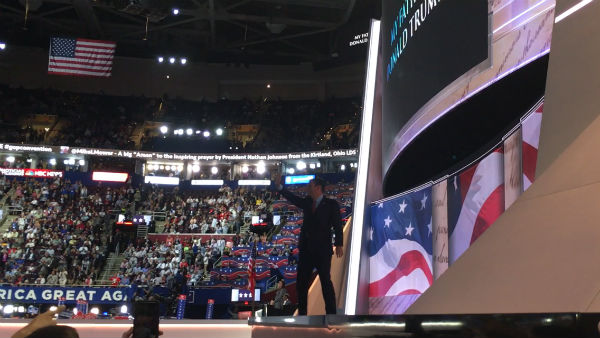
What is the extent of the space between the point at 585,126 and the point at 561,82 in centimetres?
27

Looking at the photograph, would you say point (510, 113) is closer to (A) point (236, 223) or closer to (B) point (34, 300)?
(B) point (34, 300)

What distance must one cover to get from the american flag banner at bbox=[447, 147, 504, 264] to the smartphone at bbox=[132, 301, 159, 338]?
2175 mm

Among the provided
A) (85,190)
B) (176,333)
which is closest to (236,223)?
(85,190)

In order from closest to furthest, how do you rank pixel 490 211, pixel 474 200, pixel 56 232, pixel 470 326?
pixel 470 326, pixel 490 211, pixel 474 200, pixel 56 232

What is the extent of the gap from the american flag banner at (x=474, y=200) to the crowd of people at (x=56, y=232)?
61.6 ft

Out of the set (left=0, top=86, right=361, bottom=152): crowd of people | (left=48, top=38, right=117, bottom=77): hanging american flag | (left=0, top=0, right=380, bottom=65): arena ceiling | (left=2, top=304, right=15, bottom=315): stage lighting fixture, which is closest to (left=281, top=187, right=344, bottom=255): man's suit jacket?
(left=2, top=304, right=15, bottom=315): stage lighting fixture

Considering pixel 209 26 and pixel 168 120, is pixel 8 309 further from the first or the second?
pixel 168 120

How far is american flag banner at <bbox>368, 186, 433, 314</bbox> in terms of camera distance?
4652 millimetres

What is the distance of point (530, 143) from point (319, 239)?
211 centimetres

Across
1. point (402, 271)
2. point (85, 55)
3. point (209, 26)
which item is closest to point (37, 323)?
point (402, 271)

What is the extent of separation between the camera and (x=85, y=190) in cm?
2995

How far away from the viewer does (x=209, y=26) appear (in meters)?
30.5

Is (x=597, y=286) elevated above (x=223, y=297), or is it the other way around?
(x=597, y=286)

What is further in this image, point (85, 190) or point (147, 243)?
point (85, 190)
